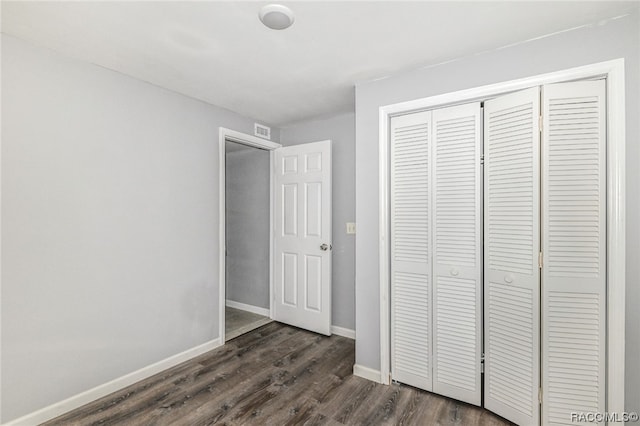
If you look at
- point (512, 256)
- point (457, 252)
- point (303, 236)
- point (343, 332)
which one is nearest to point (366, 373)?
point (343, 332)

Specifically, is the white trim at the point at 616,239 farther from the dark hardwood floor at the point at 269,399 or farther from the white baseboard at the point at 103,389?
the white baseboard at the point at 103,389

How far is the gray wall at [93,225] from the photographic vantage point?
1876 mm

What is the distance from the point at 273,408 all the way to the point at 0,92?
8.50ft

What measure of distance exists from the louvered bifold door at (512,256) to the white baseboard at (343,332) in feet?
4.91

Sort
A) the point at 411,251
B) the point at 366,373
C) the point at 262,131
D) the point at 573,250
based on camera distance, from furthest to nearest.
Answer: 1. the point at 262,131
2. the point at 366,373
3. the point at 411,251
4. the point at 573,250

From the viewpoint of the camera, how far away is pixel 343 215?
3471 millimetres

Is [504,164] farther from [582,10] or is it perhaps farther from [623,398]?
[623,398]

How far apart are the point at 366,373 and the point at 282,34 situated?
253 centimetres

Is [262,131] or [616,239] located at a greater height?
[262,131]

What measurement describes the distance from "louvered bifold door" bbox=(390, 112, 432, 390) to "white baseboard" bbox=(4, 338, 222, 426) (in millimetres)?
1831

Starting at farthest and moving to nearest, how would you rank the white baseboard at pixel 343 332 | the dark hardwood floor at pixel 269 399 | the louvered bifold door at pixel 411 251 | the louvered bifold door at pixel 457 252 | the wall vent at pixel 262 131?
1. the wall vent at pixel 262 131
2. the white baseboard at pixel 343 332
3. the louvered bifold door at pixel 411 251
4. the louvered bifold door at pixel 457 252
5. the dark hardwood floor at pixel 269 399

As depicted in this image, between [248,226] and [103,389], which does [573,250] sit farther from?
[248,226]

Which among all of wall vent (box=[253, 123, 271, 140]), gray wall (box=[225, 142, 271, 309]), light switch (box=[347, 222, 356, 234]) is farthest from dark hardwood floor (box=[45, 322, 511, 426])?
wall vent (box=[253, 123, 271, 140])

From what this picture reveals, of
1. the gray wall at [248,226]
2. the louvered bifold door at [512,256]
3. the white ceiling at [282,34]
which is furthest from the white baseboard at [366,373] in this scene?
the white ceiling at [282,34]
